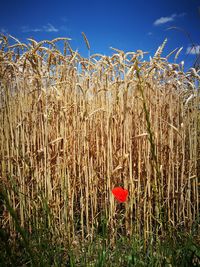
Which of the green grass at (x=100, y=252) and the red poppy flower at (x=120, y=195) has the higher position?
the red poppy flower at (x=120, y=195)

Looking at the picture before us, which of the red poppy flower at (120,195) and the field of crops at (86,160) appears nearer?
the red poppy flower at (120,195)

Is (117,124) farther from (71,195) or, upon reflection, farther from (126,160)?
(71,195)

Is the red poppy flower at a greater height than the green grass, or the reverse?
the red poppy flower

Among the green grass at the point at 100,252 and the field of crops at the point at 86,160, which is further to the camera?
the field of crops at the point at 86,160

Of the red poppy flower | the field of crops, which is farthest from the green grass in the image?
the red poppy flower

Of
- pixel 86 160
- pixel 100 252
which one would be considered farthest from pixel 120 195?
pixel 86 160

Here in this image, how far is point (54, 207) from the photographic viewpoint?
1.99 metres

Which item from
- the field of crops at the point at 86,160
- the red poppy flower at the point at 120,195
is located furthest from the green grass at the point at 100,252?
the red poppy flower at the point at 120,195

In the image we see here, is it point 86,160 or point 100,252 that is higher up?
point 86,160

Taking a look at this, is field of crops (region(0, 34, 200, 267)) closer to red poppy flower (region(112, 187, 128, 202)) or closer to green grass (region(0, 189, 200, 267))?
green grass (region(0, 189, 200, 267))

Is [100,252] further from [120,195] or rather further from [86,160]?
[86,160]

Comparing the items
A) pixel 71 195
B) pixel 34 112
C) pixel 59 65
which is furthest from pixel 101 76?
pixel 71 195

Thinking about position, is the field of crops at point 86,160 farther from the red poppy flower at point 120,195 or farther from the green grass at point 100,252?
the red poppy flower at point 120,195

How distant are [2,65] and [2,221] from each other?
1328 millimetres
